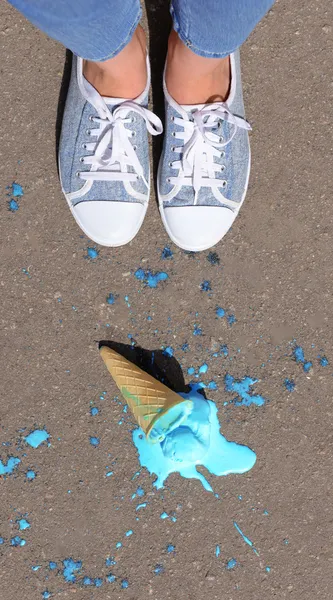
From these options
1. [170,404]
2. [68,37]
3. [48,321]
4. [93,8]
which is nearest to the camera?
[93,8]

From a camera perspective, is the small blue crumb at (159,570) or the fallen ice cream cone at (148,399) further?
the small blue crumb at (159,570)

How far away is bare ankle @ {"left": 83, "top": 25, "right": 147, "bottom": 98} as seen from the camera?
1.66 m

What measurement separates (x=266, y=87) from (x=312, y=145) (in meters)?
0.30

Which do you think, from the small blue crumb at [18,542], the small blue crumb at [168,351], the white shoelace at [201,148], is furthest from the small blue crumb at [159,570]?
the white shoelace at [201,148]

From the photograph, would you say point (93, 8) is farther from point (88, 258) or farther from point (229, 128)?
point (88, 258)

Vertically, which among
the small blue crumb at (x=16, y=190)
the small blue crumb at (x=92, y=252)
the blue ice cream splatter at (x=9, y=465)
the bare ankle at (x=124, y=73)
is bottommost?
the blue ice cream splatter at (x=9, y=465)

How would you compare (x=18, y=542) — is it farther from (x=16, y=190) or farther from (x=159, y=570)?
(x=16, y=190)

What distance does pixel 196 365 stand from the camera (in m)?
2.01

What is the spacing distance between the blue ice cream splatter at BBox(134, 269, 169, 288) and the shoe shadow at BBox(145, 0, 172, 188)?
1.19 feet

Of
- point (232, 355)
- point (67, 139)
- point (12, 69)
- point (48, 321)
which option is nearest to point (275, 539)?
point (232, 355)

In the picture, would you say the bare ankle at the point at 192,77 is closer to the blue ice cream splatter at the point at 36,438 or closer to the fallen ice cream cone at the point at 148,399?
the fallen ice cream cone at the point at 148,399

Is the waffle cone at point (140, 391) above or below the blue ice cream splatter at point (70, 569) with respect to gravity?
above

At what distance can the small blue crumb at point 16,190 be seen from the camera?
2002mm

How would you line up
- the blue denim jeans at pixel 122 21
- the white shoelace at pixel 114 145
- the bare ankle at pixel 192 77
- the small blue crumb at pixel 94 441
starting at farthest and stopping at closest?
the small blue crumb at pixel 94 441, the white shoelace at pixel 114 145, the bare ankle at pixel 192 77, the blue denim jeans at pixel 122 21
